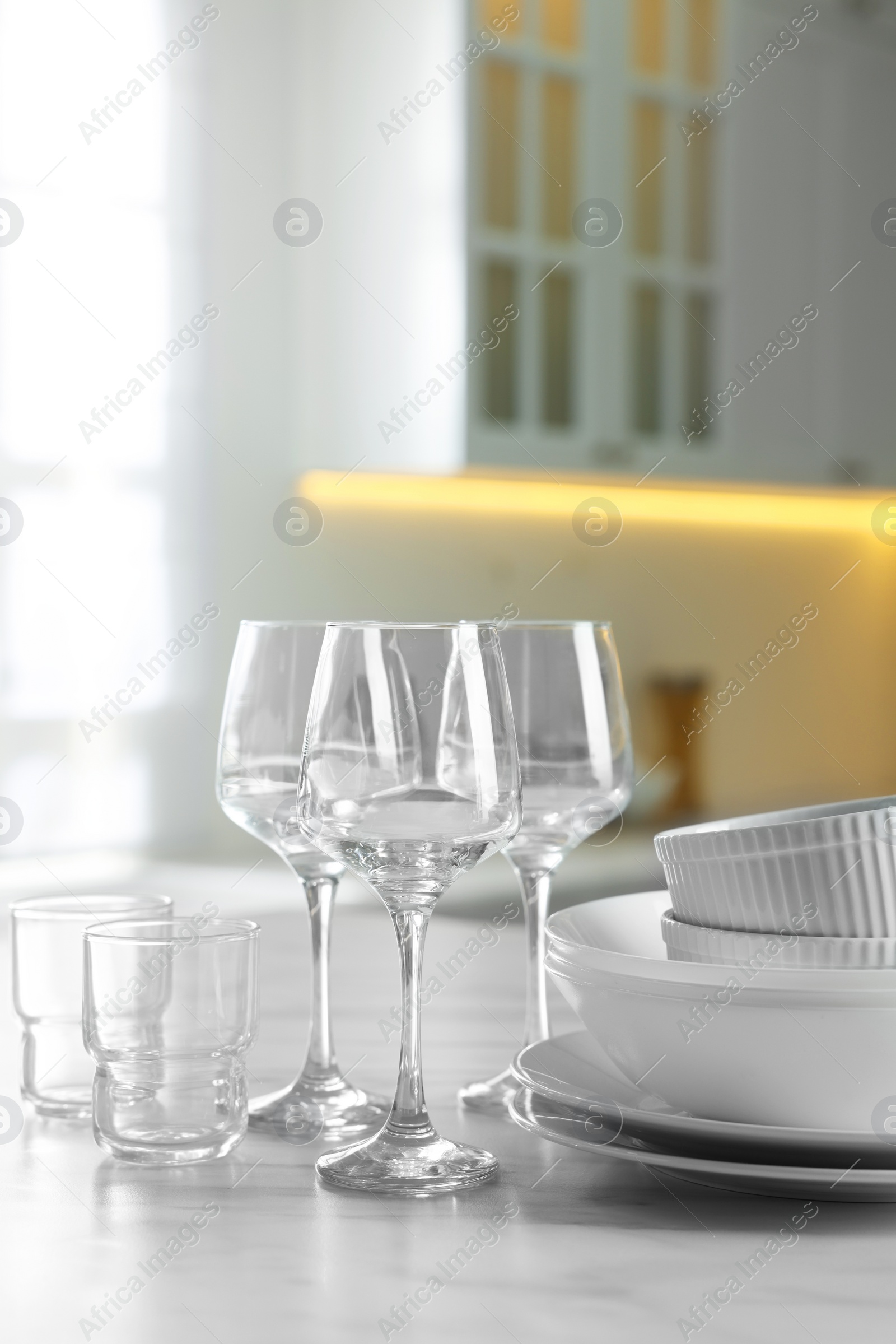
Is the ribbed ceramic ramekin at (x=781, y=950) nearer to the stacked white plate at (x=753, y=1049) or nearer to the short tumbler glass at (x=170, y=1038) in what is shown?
the stacked white plate at (x=753, y=1049)

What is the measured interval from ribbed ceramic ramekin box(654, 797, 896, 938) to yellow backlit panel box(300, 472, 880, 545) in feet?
7.47

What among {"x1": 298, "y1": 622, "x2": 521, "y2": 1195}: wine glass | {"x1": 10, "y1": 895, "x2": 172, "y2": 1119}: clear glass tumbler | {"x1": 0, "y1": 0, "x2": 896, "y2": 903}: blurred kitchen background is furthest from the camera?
{"x1": 0, "y1": 0, "x2": 896, "y2": 903}: blurred kitchen background

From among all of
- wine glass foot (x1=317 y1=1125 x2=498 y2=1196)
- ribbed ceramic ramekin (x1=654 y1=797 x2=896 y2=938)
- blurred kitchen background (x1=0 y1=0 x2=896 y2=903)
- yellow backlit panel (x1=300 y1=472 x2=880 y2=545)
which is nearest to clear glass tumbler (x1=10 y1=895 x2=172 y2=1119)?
wine glass foot (x1=317 y1=1125 x2=498 y2=1196)

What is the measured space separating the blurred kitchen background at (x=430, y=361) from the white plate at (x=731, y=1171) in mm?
2161

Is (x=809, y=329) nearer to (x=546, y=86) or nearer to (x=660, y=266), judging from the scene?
(x=660, y=266)

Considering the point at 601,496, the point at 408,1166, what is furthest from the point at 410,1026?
the point at 601,496

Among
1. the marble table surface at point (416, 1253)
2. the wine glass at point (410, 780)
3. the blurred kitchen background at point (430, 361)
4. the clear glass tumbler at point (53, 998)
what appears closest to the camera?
the marble table surface at point (416, 1253)

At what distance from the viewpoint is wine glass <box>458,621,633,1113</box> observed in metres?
0.73

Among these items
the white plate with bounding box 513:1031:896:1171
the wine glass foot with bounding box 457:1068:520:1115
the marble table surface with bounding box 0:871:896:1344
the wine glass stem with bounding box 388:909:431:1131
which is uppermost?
the wine glass stem with bounding box 388:909:431:1131

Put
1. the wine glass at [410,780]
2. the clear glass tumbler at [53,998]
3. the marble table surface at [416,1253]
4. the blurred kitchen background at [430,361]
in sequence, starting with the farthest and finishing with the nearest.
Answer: the blurred kitchen background at [430,361], the clear glass tumbler at [53,998], the wine glass at [410,780], the marble table surface at [416,1253]

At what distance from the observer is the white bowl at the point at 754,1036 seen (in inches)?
20.6

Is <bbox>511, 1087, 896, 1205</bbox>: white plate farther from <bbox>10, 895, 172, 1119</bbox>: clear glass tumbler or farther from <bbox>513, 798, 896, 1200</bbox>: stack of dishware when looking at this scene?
<bbox>10, 895, 172, 1119</bbox>: clear glass tumbler

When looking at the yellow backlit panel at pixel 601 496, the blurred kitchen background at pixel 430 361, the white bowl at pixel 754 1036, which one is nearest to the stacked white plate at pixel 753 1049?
the white bowl at pixel 754 1036

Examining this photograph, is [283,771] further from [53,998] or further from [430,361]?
[430,361]
